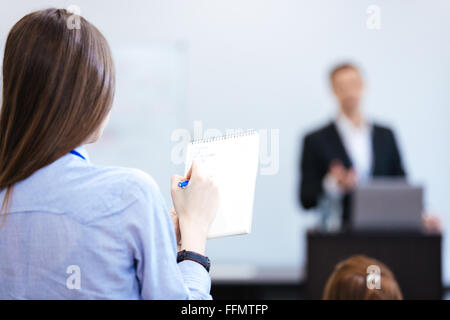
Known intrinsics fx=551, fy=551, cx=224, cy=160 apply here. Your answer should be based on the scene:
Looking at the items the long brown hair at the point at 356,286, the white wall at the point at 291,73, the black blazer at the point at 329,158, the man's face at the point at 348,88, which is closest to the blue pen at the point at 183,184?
the long brown hair at the point at 356,286

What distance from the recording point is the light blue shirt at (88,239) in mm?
698

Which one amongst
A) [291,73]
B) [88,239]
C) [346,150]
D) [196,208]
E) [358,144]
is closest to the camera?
[88,239]

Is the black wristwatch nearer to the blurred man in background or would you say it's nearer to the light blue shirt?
the light blue shirt

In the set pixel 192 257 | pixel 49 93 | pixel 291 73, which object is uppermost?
pixel 291 73

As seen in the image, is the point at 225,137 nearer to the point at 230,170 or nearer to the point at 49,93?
the point at 230,170

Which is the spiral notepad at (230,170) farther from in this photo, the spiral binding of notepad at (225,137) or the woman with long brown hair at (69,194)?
the woman with long brown hair at (69,194)

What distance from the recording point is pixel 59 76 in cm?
74

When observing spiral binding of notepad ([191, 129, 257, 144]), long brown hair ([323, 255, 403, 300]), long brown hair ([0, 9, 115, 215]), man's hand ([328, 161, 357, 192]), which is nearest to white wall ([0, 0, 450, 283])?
man's hand ([328, 161, 357, 192])

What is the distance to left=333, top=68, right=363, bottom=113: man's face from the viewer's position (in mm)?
3068

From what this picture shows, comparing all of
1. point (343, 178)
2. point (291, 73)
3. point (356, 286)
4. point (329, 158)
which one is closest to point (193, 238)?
point (356, 286)

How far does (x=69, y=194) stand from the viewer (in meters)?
0.71

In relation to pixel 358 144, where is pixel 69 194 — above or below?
below

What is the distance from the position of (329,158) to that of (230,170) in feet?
7.42

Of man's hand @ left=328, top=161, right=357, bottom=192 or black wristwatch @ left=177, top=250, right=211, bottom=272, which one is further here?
man's hand @ left=328, top=161, right=357, bottom=192
